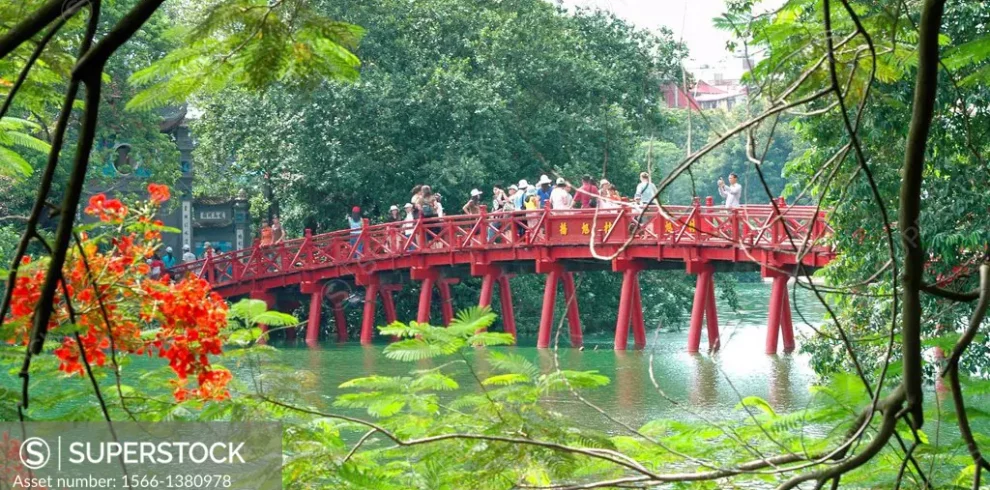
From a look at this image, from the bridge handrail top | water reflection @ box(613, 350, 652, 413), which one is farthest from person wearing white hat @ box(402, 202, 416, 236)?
water reflection @ box(613, 350, 652, 413)

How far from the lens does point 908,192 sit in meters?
2.17

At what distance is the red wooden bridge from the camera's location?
20.3 metres

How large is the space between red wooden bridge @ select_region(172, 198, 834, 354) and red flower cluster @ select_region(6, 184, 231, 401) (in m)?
13.8

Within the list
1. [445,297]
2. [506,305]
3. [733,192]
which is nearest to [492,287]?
[506,305]

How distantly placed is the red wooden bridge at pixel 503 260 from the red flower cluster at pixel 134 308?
13770 millimetres

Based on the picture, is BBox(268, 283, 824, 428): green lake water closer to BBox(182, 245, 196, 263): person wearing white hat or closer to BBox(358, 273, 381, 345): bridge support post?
BBox(358, 273, 381, 345): bridge support post

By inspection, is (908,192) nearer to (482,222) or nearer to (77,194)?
(77,194)

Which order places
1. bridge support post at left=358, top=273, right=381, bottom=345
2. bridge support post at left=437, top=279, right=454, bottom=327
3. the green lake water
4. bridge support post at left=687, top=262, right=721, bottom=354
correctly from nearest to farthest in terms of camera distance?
1. the green lake water
2. bridge support post at left=687, top=262, right=721, bottom=354
3. bridge support post at left=358, top=273, right=381, bottom=345
4. bridge support post at left=437, top=279, right=454, bottom=327

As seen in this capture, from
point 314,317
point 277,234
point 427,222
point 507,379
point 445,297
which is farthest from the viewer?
point 277,234

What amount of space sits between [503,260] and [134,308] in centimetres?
1835

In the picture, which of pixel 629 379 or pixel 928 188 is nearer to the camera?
pixel 928 188

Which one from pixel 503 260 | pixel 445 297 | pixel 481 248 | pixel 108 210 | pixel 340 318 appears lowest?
pixel 340 318

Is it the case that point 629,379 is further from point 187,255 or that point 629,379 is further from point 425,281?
point 187,255

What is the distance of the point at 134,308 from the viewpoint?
4.31 metres
